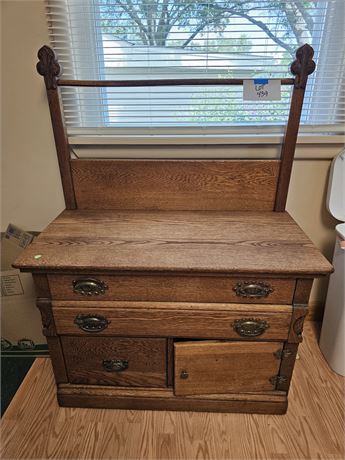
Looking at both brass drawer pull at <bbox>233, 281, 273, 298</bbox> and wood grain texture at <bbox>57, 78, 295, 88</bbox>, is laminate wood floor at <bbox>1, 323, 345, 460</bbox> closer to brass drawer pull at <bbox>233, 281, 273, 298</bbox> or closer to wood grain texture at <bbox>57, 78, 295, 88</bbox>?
brass drawer pull at <bbox>233, 281, 273, 298</bbox>

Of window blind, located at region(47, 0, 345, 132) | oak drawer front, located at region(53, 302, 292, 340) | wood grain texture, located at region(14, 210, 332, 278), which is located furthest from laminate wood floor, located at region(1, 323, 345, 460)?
window blind, located at region(47, 0, 345, 132)

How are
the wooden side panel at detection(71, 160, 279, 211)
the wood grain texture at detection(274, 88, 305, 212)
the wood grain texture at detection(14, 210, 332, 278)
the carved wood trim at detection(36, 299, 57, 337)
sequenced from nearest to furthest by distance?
the wood grain texture at detection(14, 210, 332, 278), the carved wood trim at detection(36, 299, 57, 337), the wood grain texture at detection(274, 88, 305, 212), the wooden side panel at detection(71, 160, 279, 211)

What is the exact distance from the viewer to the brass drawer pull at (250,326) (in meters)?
0.96

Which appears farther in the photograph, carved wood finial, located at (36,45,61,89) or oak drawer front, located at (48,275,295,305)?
carved wood finial, located at (36,45,61,89)

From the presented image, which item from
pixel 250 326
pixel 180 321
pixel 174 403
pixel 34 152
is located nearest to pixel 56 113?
pixel 34 152

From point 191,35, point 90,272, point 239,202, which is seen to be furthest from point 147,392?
point 191,35

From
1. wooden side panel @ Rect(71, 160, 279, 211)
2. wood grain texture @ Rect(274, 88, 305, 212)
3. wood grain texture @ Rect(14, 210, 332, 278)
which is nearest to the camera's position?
wood grain texture @ Rect(14, 210, 332, 278)

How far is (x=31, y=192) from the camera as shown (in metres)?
1.39

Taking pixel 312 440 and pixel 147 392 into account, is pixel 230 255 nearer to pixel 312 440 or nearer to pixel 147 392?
pixel 147 392

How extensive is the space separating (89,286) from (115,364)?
338 millimetres

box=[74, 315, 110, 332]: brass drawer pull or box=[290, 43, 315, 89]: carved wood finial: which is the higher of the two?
box=[290, 43, 315, 89]: carved wood finial

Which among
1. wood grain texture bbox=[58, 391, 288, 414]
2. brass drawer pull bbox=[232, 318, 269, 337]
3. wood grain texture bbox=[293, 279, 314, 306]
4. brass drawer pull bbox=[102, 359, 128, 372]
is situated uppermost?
wood grain texture bbox=[293, 279, 314, 306]

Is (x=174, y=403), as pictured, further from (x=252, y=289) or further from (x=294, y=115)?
(x=294, y=115)

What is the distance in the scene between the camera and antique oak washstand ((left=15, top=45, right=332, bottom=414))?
0.91 metres
